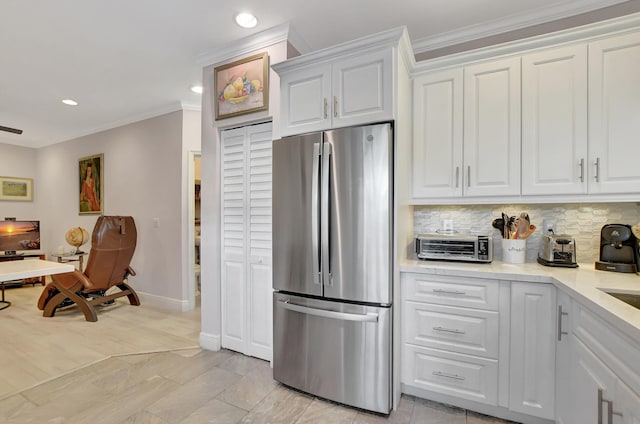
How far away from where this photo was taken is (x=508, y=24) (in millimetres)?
2191

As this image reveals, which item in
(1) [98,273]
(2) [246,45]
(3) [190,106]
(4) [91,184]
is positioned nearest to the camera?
(2) [246,45]

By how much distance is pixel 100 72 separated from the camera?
3002 mm

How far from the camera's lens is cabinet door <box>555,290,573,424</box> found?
4.91 ft

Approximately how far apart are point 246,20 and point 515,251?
252 cm

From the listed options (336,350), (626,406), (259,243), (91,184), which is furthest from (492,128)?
(91,184)

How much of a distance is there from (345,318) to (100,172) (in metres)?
4.67

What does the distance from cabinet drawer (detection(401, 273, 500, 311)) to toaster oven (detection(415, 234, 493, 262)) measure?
26 cm

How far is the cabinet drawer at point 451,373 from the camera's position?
1784mm

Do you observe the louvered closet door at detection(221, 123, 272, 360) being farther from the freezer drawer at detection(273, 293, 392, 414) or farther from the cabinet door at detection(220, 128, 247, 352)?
the freezer drawer at detection(273, 293, 392, 414)

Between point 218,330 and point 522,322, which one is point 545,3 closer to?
point 522,322

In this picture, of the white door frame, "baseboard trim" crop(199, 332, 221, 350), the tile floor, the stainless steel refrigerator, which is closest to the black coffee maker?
the tile floor

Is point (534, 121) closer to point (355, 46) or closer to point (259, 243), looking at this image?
point (355, 46)

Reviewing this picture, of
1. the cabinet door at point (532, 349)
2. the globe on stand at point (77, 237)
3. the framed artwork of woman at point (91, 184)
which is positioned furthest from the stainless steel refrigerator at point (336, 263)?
the globe on stand at point (77, 237)

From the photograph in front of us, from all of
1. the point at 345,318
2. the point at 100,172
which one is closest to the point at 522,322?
the point at 345,318
